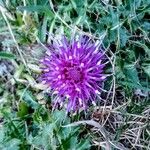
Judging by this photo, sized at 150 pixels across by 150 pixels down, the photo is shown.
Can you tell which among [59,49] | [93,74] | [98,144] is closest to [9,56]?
[59,49]

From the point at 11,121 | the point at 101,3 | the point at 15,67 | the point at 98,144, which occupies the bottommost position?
the point at 98,144

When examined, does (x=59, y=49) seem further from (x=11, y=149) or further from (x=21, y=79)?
(x=11, y=149)

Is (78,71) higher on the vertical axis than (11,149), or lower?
higher

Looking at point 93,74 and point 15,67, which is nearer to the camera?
point 93,74

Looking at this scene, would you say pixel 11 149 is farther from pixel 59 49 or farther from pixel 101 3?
pixel 101 3

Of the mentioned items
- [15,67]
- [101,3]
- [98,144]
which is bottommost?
[98,144]

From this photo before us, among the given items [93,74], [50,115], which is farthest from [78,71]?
[50,115]
